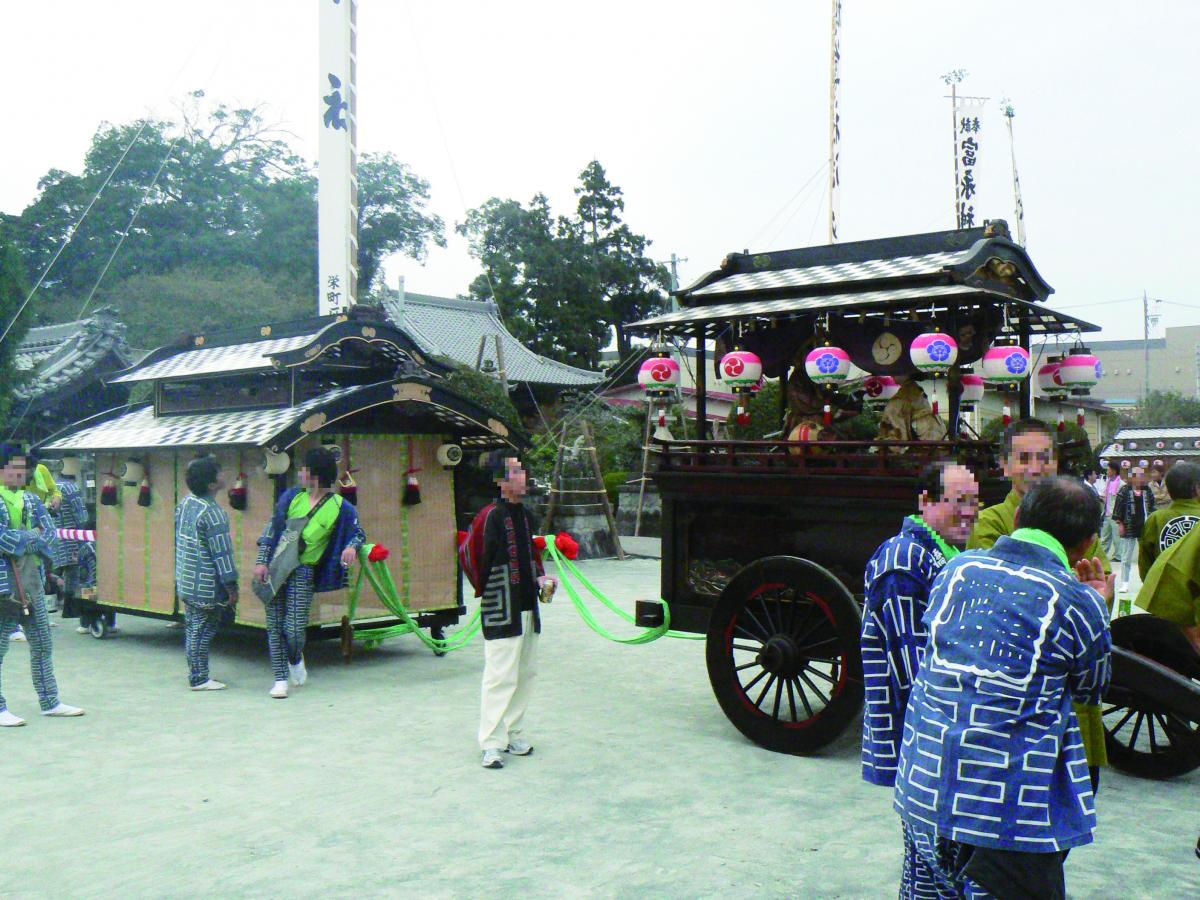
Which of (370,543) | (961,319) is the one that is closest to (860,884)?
(961,319)

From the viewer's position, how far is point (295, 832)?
473 centimetres

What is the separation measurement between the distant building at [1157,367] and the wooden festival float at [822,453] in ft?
151

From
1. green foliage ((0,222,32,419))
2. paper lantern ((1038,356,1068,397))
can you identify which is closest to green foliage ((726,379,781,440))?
paper lantern ((1038,356,1068,397))

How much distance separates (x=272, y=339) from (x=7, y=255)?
8.62 meters

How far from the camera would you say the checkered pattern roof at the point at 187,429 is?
8273 mm

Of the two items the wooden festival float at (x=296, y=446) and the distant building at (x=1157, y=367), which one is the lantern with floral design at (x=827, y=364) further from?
the distant building at (x=1157, y=367)

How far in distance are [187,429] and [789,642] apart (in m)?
5.94

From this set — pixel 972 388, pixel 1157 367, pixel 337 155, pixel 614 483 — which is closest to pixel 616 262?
pixel 614 483

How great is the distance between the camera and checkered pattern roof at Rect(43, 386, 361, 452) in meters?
8.27

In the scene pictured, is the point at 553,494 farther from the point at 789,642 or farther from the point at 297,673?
the point at 789,642

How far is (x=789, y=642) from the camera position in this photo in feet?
19.7

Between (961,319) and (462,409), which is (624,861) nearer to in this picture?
(961,319)

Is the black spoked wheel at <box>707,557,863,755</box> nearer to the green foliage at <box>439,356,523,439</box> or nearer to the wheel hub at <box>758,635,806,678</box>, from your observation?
the wheel hub at <box>758,635,806,678</box>

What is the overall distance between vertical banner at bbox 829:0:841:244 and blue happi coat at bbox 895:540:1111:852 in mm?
15111
